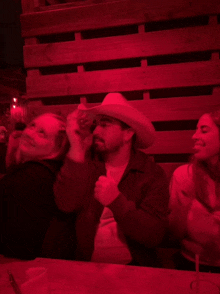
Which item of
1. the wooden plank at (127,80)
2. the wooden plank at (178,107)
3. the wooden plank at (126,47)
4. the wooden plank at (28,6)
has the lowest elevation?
the wooden plank at (178,107)

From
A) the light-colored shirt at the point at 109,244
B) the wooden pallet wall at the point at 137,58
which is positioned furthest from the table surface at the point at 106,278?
the wooden pallet wall at the point at 137,58

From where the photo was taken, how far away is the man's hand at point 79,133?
2.00 metres

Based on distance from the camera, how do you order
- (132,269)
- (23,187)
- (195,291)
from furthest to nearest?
(23,187)
(132,269)
(195,291)

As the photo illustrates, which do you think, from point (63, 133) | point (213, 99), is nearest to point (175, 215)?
point (63, 133)

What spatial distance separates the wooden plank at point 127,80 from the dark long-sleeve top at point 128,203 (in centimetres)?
114

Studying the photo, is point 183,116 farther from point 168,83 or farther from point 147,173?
point 147,173

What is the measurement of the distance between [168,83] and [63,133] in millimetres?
1310

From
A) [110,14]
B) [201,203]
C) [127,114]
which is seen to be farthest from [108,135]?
[110,14]

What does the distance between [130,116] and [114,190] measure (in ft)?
2.07

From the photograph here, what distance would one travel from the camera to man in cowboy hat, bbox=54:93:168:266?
71.5 inches

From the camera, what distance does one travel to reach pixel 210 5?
2.81m

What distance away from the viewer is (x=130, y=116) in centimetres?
212

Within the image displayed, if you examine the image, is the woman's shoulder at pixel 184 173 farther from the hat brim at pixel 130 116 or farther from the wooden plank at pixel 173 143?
the wooden plank at pixel 173 143

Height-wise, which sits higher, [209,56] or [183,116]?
[209,56]
